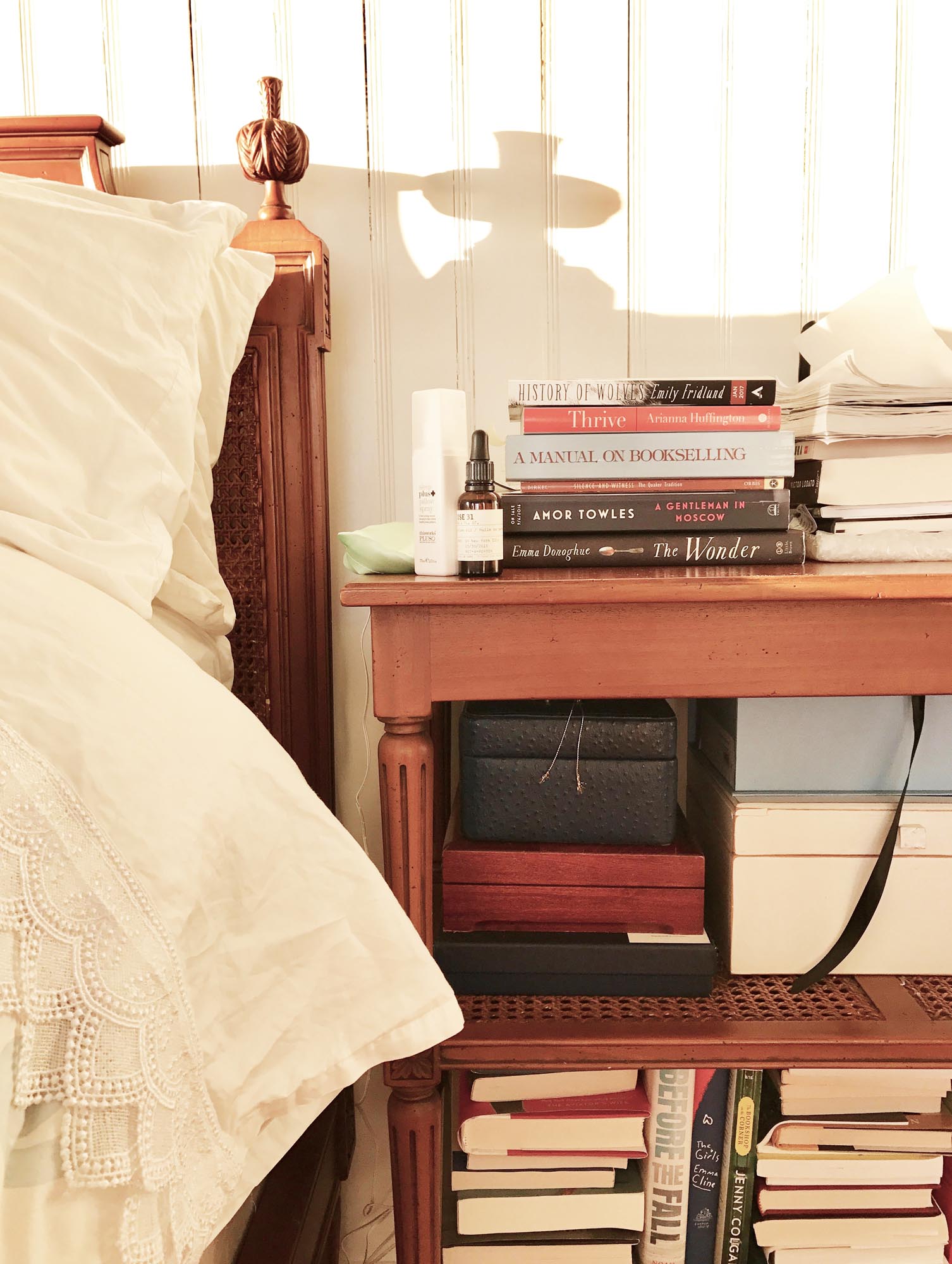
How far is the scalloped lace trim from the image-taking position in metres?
0.46

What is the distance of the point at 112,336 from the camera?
836mm

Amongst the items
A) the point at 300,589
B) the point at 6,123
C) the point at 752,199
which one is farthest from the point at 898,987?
the point at 6,123

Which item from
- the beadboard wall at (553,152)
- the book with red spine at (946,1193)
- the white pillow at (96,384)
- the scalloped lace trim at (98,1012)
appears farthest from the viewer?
the beadboard wall at (553,152)

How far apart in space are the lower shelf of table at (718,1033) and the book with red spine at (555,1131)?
3.0 inches

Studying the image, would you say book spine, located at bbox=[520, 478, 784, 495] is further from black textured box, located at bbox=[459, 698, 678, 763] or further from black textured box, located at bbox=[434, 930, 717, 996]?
black textured box, located at bbox=[434, 930, 717, 996]

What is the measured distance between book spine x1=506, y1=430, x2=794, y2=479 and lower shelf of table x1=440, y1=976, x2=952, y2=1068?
0.53 meters

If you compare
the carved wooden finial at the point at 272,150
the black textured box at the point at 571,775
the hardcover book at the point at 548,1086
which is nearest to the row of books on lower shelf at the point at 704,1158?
the hardcover book at the point at 548,1086

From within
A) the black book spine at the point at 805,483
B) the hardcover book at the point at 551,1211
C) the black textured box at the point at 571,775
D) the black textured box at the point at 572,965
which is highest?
the black book spine at the point at 805,483

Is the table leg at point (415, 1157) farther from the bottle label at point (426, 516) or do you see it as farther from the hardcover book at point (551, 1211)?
the bottle label at point (426, 516)

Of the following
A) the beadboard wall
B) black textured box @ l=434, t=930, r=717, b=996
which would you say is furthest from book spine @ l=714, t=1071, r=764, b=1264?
the beadboard wall

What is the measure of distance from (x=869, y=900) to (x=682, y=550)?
392 millimetres

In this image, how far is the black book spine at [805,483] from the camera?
0.94 meters

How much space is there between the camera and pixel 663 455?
3.01 ft

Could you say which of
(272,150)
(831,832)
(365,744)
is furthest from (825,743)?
(272,150)
